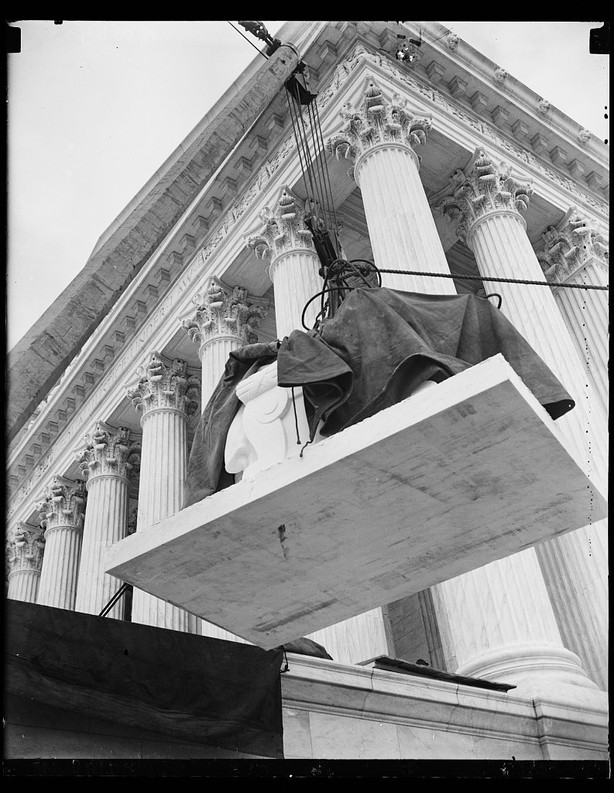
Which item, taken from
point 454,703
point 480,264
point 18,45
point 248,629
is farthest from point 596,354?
point 18,45

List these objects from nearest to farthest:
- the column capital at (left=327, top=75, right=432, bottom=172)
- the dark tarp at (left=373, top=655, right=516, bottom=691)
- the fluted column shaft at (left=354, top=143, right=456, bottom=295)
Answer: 1. the dark tarp at (left=373, top=655, right=516, bottom=691)
2. the fluted column shaft at (left=354, top=143, right=456, bottom=295)
3. the column capital at (left=327, top=75, right=432, bottom=172)

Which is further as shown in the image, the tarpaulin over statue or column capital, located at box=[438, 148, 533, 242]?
column capital, located at box=[438, 148, 533, 242]

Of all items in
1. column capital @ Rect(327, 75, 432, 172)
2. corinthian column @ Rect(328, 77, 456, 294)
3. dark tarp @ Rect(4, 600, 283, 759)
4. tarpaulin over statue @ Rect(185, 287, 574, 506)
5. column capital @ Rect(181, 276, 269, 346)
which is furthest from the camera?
column capital @ Rect(181, 276, 269, 346)

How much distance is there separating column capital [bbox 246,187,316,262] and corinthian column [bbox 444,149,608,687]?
10.6ft

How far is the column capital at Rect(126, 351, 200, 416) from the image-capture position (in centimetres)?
2205

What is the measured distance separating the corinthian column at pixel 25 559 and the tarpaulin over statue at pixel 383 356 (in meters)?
25.5

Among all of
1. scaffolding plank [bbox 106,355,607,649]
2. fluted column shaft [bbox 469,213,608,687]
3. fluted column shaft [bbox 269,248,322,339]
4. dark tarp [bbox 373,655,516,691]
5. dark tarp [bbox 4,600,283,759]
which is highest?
fluted column shaft [bbox 269,248,322,339]

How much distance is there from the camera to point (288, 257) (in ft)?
57.1

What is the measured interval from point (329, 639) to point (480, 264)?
8.17 metres

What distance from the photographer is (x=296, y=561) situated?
5.61m

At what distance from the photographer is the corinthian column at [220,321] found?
19.5m

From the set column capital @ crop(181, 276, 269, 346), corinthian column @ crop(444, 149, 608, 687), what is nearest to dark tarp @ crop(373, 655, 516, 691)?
corinthian column @ crop(444, 149, 608, 687)

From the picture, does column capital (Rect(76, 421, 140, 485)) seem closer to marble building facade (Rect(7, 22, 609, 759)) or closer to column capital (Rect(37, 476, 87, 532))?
marble building facade (Rect(7, 22, 609, 759))
